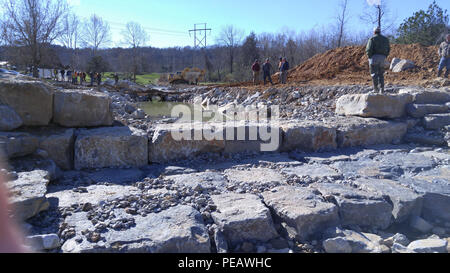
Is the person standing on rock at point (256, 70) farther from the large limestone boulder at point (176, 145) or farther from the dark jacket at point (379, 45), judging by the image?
the large limestone boulder at point (176, 145)

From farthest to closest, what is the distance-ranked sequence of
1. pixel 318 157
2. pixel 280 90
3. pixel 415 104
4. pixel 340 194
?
pixel 280 90 < pixel 415 104 < pixel 318 157 < pixel 340 194

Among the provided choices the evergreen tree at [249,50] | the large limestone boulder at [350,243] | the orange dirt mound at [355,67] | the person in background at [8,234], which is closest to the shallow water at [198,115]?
the orange dirt mound at [355,67]

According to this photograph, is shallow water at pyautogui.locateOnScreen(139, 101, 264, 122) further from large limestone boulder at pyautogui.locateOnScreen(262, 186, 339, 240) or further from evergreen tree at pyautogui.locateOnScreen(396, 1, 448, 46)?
evergreen tree at pyautogui.locateOnScreen(396, 1, 448, 46)

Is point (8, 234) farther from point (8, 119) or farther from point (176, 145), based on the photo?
point (176, 145)

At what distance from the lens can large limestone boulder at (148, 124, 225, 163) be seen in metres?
3.78

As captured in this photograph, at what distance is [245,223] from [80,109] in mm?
2737

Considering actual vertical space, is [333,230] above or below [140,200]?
below

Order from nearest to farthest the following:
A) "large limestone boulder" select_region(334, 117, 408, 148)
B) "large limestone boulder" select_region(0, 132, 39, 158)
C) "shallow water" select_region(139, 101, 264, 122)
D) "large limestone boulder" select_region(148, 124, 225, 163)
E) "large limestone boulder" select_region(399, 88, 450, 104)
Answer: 1. "large limestone boulder" select_region(0, 132, 39, 158)
2. "large limestone boulder" select_region(148, 124, 225, 163)
3. "large limestone boulder" select_region(334, 117, 408, 148)
4. "large limestone boulder" select_region(399, 88, 450, 104)
5. "shallow water" select_region(139, 101, 264, 122)

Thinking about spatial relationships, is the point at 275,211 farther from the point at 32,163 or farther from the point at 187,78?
the point at 187,78

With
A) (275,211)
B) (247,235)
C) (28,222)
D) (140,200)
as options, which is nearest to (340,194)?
(275,211)

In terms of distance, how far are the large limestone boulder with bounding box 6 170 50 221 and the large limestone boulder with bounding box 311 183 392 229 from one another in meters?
2.40

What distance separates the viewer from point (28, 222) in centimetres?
210

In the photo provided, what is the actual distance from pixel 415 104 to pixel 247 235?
4.60m

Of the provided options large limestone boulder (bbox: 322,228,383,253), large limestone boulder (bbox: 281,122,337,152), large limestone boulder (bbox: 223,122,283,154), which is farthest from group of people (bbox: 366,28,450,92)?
large limestone boulder (bbox: 322,228,383,253)
